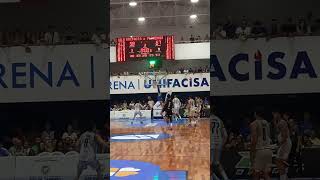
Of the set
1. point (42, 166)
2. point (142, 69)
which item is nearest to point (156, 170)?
point (42, 166)

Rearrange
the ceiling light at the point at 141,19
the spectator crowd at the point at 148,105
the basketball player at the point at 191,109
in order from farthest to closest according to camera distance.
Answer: the ceiling light at the point at 141,19 < the spectator crowd at the point at 148,105 < the basketball player at the point at 191,109

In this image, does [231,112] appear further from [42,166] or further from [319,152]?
[42,166]

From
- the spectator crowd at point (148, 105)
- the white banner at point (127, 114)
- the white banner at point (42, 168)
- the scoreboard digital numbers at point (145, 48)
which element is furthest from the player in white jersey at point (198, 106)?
the white banner at point (42, 168)

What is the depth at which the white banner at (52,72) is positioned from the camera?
21.3 feet

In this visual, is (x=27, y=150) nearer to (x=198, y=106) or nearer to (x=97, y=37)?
(x=97, y=37)

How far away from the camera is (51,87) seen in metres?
6.54

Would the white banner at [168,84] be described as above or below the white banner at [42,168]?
above

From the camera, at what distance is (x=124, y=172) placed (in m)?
9.68

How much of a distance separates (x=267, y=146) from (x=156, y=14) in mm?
25725

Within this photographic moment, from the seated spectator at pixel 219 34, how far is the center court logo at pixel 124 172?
14.2ft

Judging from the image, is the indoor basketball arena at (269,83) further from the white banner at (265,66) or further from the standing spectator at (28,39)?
the standing spectator at (28,39)

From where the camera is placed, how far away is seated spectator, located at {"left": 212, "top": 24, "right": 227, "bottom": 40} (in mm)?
6152

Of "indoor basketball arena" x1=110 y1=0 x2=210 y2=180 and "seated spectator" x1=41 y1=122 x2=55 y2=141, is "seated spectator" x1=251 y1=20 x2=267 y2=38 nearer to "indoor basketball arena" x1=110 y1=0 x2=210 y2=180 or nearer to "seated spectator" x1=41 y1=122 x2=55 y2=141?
"seated spectator" x1=41 y1=122 x2=55 y2=141

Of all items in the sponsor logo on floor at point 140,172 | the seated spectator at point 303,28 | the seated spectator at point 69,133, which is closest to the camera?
the seated spectator at point 303,28
